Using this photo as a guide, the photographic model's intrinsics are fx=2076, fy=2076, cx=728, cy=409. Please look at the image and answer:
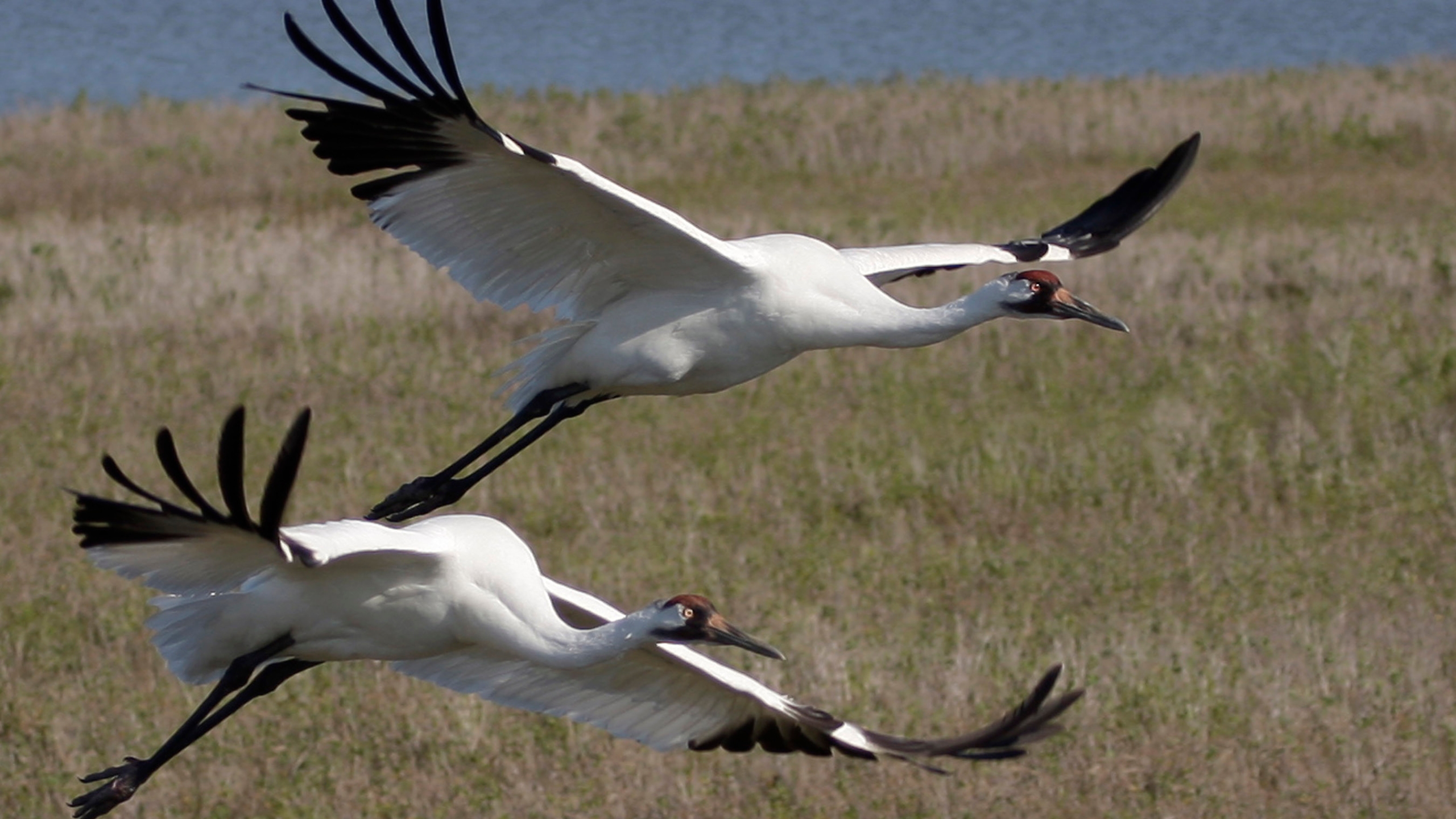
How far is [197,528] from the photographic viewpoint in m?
4.76

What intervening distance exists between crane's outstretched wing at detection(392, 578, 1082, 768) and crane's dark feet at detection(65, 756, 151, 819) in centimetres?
82

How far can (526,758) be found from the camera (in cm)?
675

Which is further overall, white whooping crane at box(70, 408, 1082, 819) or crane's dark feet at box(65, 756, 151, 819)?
crane's dark feet at box(65, 756, 151, 819)

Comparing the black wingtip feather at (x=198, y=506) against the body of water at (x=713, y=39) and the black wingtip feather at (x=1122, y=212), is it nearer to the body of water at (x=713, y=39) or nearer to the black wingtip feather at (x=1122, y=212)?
the black wingtip feather at (x=1122, y=212)

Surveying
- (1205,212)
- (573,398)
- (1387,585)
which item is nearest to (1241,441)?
(1387,585)

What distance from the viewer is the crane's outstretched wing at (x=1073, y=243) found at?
6.54 m

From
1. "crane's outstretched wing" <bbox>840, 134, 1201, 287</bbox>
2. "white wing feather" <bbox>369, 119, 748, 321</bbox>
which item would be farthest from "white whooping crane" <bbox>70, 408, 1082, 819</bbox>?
"crane's outstretched wing" <bbox>840, 134, 1201, 287</bbox>

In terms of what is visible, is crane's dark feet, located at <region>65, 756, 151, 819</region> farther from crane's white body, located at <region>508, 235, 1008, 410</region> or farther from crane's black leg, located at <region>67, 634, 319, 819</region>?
crane's white body, located at <region>508, 235, 1008, 410</region>

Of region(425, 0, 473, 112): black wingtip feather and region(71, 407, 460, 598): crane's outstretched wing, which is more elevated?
region(425, 0, 473, 112): black wingtip feather

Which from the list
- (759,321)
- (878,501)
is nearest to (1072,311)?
(759,321)

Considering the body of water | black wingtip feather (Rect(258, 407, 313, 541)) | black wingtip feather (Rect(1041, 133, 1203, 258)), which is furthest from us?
the body of water

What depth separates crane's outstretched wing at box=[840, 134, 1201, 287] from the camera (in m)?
6.54

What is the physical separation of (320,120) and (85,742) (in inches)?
103

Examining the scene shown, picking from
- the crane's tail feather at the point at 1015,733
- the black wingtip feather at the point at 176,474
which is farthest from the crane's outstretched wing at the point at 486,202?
the crane's tail feather at the point at 1015,733
